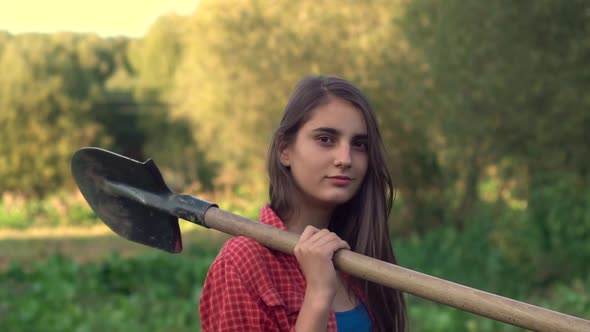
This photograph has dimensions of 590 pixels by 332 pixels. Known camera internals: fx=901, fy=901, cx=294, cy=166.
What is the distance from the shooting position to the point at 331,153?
6.50 feet

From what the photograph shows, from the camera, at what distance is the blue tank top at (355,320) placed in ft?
6.50

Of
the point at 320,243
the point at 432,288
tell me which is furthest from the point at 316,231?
the point at 432,288

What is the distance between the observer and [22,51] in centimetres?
2820

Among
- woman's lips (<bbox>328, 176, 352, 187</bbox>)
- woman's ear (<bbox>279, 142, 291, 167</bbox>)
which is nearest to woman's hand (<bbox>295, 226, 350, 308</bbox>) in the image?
woman's lips (<bbox>328, 176, 352, 187</bbox>)

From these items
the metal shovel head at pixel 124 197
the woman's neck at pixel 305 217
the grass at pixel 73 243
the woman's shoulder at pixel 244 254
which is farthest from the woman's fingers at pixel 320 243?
the grass at pixel 73 243

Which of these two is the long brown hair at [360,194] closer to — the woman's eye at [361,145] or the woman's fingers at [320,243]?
the woman's eye at [361,145]

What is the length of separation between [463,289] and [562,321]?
0.61 ft

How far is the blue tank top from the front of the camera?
1981 millimetres

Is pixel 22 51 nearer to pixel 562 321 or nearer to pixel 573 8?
pixel 573 8

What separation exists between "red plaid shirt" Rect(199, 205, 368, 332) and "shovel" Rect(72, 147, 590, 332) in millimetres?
59

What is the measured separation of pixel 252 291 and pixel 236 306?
0.15 ft

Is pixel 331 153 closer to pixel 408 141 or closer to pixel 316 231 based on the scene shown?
pixel 316 231

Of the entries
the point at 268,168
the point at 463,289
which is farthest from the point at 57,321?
the point at 463,289

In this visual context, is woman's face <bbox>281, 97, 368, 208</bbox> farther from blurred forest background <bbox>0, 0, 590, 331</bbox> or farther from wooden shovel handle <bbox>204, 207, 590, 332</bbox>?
blurred forest background <bbox>0, 0, 590, 331</bbox>
